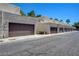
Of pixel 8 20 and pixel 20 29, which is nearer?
pixel 8 20

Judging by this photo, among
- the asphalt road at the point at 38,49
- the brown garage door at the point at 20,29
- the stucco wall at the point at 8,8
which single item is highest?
the stucco wall at the point at 8,8

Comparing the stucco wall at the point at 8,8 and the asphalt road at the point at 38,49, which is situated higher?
the stucco wall at the point at 8,8

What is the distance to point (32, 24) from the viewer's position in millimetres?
36844

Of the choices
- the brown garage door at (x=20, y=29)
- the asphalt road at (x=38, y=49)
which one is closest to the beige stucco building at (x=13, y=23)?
the brown garage door at (x=20, y=29)

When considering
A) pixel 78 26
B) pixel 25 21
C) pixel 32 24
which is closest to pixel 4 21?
pixel 25 21

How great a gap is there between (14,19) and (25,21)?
4654mm

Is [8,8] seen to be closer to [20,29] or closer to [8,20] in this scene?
[20,29]

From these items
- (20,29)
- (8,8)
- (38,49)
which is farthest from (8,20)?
(38,49)

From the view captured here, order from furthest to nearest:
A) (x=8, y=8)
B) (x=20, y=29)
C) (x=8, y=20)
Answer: (x=8, y=8) → (x=20, y=29) → (x=8, y=20)

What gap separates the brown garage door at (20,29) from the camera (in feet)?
93.0

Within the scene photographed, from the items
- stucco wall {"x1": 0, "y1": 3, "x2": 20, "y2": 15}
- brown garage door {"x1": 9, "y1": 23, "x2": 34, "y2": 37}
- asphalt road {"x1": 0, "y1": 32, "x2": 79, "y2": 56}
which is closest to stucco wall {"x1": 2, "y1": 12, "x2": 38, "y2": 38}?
brown garage door {"x1": 9, "y1": 23, "x2": 34, "y2": 37}

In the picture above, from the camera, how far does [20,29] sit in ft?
103

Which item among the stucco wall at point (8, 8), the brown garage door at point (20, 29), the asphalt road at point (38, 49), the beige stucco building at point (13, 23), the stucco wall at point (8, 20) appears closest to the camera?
the asphalt road at point (38, 49)

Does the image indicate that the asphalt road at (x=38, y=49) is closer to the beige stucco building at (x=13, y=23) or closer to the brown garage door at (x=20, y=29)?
the beige stucco building at (x=13, y=23)
